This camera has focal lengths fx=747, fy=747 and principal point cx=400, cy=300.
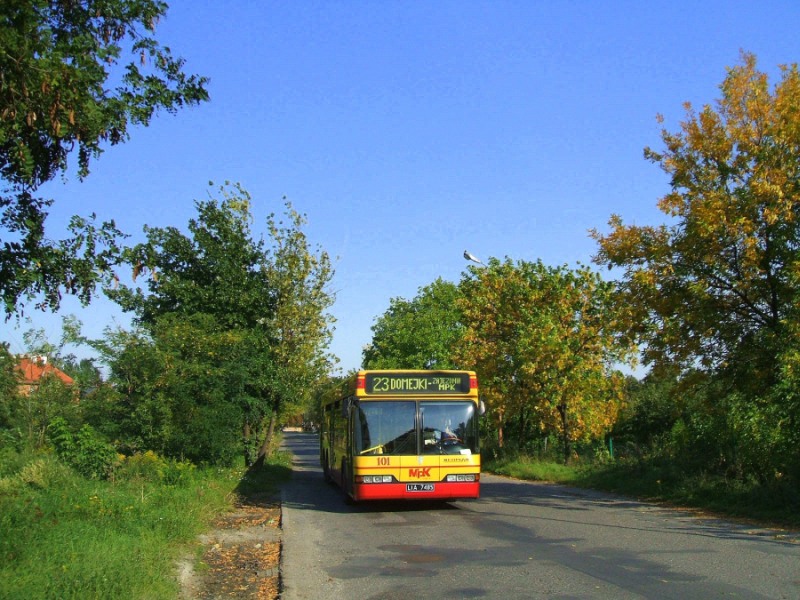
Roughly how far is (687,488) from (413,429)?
642 centimetres

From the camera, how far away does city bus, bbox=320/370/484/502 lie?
1526 centimetres

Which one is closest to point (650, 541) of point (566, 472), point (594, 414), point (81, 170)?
point (81, 170)

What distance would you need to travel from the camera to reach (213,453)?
19156 mm

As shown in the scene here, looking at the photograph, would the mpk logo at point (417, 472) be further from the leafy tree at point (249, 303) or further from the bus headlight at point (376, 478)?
the leafy tree at point (249, 303)

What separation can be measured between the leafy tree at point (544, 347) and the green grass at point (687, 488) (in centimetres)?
386

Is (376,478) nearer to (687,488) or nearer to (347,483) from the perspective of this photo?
(347,483)

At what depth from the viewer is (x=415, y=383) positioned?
52.6 ft

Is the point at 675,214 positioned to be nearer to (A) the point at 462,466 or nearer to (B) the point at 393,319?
(A) the point at 462,466

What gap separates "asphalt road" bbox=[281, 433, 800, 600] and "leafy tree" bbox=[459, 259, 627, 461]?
1222cm

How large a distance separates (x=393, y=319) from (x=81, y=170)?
5527 cm

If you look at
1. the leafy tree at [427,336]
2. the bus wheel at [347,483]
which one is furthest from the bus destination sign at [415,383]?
the leafy tree at [427,336]

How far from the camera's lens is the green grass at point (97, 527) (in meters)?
6.82

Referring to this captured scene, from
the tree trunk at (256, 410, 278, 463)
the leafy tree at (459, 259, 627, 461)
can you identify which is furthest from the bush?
the leafy tree at (459, 259, 627, 461)

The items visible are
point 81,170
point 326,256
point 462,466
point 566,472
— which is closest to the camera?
point 81,170
